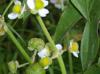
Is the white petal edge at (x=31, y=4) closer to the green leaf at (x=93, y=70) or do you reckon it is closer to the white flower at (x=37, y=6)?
the white flower at (x=37, y=6)

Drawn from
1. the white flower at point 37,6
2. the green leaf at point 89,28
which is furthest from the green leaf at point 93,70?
the white flower at point 37,6

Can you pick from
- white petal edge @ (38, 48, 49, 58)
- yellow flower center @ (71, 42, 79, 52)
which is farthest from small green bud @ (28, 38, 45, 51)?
yellow flower center @ (71, 42, 79, 52)

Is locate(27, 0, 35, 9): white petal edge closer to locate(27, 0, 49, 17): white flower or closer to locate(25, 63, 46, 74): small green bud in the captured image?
locate(27, 0, 49, 17): white flower

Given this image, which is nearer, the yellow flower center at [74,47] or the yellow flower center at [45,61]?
the yellow flower center at [45,61]

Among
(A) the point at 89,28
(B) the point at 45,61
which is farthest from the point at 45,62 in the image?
(A) the point at 89,28

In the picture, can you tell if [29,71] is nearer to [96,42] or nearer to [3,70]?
[96,42]

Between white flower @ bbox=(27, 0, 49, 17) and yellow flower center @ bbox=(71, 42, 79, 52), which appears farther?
yellow flower center @ bbox=(71, 42, 79, 52)
